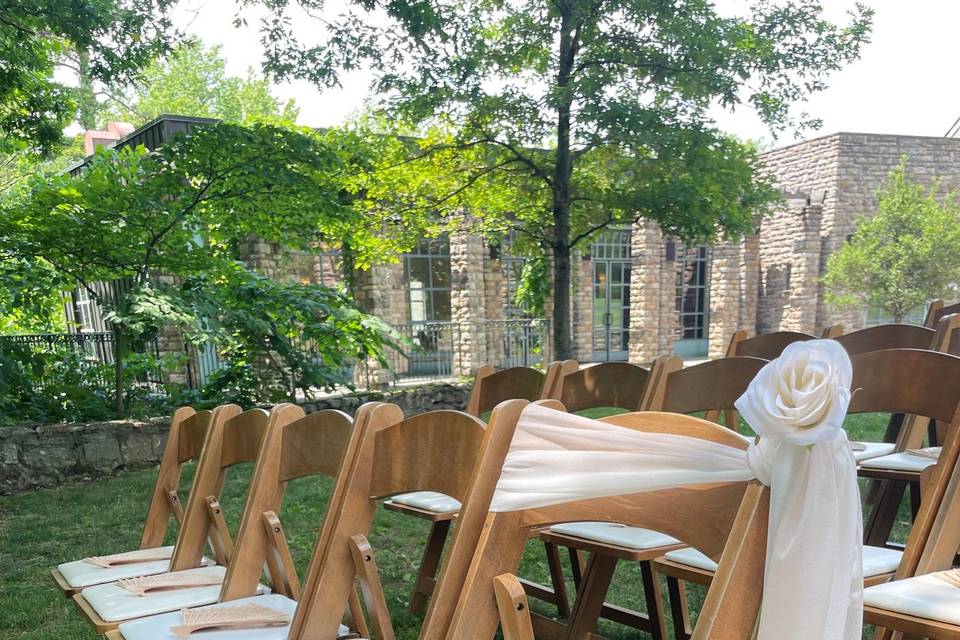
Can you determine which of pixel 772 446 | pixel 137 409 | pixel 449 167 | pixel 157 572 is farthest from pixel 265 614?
pixel 449 167

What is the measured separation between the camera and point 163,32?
623cm

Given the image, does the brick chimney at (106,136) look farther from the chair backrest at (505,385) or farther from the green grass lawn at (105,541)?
the chair backrest at (505,385)

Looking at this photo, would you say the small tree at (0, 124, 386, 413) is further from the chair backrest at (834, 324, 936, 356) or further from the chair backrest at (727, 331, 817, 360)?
the chair backrest at (834, 324, 936, 356)

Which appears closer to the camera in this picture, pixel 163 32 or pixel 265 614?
pixel 265 614

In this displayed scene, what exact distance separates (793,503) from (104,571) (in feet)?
7.08

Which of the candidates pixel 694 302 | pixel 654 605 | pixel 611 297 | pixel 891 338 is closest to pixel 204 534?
pixel 654 605

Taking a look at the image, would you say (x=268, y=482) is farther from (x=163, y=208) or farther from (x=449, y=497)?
(x=163, y=208)

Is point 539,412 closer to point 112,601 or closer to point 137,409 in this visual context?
point 112,601

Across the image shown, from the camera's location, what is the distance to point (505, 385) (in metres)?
3.26

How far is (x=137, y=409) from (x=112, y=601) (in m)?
4.95

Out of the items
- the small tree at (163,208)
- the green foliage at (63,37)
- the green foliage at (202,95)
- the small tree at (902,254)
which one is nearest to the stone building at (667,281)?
the small tree at (902,254)

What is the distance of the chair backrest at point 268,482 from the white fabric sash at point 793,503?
36.6 inches

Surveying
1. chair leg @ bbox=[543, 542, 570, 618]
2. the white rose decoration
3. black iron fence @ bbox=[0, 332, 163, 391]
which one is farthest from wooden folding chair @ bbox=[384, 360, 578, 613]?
black iron fence @ bbox=[0, 332, 163, 391]

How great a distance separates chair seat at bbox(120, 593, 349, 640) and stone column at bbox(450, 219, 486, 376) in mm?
9753
